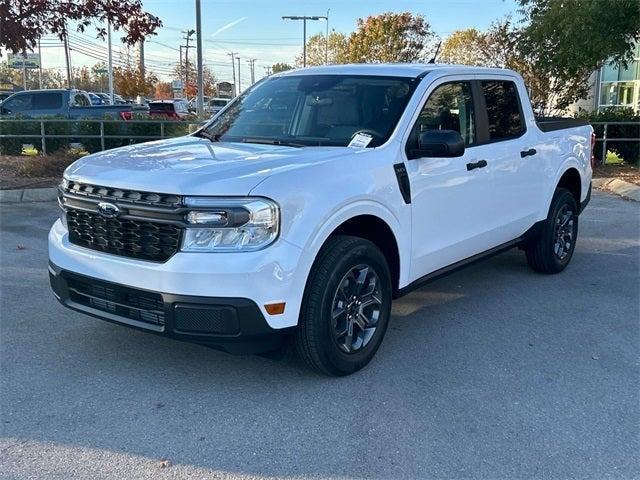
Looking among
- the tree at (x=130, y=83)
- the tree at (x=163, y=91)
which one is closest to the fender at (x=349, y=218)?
the tree at (x=130, y=83)

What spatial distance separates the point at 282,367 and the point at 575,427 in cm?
175

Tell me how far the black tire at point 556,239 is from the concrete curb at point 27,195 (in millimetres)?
7508

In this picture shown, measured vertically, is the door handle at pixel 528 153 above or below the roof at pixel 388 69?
below

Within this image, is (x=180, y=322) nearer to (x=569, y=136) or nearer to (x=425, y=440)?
(x=425, y=440)

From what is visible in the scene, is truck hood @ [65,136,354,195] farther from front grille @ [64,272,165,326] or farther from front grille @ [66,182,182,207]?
front grille @ [64,272,165,326]

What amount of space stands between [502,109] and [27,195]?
7773 millimetres

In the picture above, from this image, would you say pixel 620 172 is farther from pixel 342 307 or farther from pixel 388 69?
pixel 342 307

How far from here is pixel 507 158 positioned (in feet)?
17.7

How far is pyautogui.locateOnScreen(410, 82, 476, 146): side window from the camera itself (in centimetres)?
470

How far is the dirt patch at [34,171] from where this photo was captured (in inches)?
442

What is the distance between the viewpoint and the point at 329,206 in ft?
12.2

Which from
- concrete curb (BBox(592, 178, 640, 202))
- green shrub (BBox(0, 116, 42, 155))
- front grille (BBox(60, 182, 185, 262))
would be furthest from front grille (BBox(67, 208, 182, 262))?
green shrub (BBox(0, 116, 42, 155))

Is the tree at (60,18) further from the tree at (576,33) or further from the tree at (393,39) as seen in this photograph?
the tree at (393,39)

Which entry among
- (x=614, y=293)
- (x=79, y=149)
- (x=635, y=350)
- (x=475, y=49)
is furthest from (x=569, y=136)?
(x=475, y=49)
